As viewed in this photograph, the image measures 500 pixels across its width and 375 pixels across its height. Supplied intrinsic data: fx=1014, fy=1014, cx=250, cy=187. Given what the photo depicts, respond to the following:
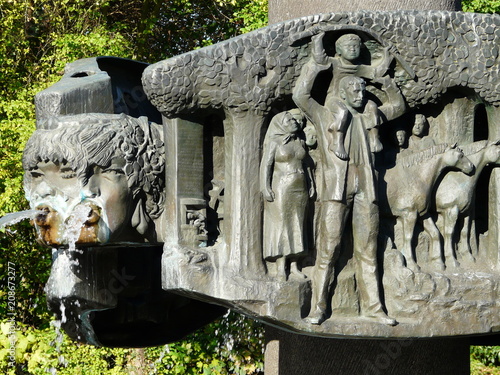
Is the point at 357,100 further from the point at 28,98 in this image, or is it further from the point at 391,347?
the point at 28,98

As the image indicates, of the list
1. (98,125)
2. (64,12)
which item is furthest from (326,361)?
(64,12)

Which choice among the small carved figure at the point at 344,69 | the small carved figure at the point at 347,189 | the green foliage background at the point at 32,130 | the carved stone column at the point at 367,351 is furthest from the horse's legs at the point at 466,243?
the green foliage background at the point at 32,130

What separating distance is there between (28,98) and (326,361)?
247 inches

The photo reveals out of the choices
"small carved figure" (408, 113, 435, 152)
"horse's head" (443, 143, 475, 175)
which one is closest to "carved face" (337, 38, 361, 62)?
"small carved figure" (408, 113, 435, 152)

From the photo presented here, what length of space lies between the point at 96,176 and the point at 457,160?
1706 mm

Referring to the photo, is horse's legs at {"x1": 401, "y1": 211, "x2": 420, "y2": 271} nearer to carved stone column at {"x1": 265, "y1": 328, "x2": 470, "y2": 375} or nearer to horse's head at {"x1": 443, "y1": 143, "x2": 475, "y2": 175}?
horse's head at {"x1": 443, "y1": 143, "x2": 475, "y2": 175}

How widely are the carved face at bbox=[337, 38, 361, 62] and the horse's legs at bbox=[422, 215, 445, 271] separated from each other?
34.0 inches

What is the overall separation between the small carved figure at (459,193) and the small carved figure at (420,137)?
18cm

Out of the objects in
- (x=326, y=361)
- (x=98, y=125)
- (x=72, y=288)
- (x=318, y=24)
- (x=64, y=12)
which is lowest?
(x=326, y=361)

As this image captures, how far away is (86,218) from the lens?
4.56 m

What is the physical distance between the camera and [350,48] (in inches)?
183

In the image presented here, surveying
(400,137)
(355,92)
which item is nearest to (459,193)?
(400,137)

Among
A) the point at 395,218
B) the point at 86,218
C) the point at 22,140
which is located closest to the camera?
the point at 86,218

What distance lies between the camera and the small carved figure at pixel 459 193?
4855 mm
